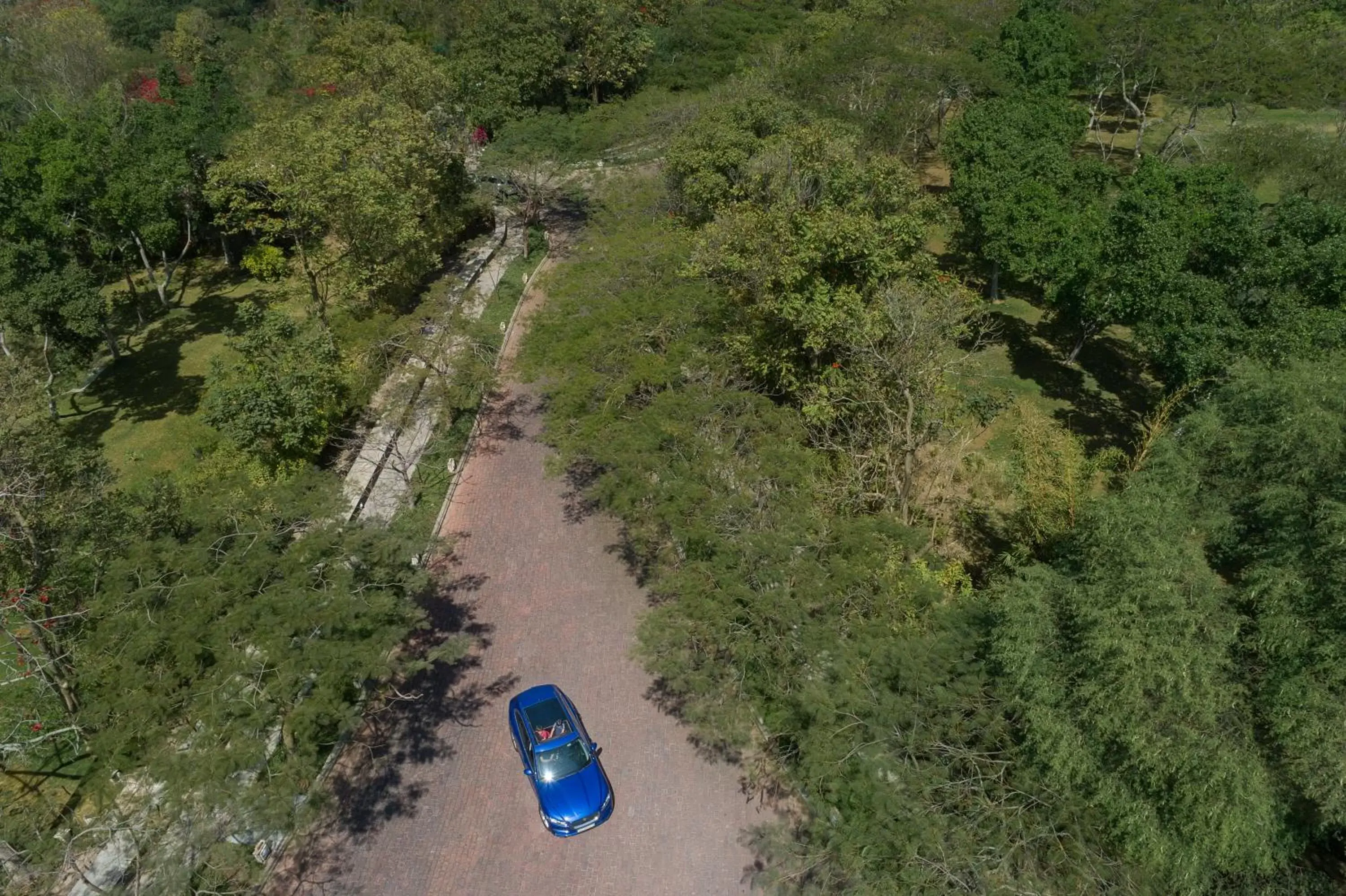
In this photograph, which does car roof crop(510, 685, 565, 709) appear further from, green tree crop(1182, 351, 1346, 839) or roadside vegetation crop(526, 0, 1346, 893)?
green tree crop(1182, 351, 1346, 839)

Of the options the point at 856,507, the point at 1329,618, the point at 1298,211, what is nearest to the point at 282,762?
the point at 856,507

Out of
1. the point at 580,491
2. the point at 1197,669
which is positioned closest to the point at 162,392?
the point at 580,491

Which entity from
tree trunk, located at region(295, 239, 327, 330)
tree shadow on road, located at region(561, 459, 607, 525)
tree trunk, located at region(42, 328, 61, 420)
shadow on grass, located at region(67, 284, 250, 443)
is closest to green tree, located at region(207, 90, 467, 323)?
tree trunk, located at region(295, 239, 327, 330)

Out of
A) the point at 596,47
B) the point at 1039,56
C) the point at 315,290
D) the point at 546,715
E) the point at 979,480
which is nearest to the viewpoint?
the point at 546,715

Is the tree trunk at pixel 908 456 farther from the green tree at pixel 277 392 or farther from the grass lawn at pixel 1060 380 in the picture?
the green tree at pixel 277 392

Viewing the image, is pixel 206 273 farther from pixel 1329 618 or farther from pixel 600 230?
pixel 1329 618

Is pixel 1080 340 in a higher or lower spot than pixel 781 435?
lower

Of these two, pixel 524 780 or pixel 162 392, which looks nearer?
pixel 524 780

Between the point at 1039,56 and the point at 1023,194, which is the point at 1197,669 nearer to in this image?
the point at 1023,194
